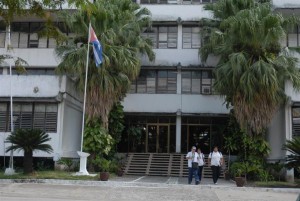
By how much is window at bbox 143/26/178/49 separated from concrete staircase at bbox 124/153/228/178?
7.67 m

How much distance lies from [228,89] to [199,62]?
276 inches

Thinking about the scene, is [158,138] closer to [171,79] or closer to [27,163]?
[171,79]

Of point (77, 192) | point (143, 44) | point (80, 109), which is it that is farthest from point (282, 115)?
point (77, 192)

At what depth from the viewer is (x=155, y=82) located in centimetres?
3095

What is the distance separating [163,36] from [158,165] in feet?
30.5

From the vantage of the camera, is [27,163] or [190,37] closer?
[27,163]

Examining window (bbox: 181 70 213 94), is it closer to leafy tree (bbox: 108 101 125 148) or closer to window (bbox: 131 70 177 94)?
window (bbox: 131 70 177 94)

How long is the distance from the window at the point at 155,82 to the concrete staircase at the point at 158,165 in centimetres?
463

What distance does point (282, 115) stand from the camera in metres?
25.4

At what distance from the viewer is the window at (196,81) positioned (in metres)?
30.6

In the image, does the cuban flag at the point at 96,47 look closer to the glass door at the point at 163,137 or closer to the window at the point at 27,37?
the window at the point at 27,37

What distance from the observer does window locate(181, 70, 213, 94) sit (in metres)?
30.6

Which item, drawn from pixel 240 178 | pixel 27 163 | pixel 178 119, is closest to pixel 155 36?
pixel 178 119

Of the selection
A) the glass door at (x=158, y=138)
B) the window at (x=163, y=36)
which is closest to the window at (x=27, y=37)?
the window at (x=163, y=36)
